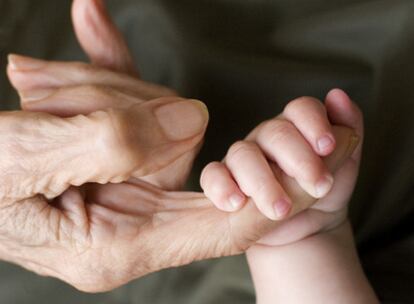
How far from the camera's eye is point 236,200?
2.11 feet

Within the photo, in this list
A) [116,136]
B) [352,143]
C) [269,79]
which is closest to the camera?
[116,136]

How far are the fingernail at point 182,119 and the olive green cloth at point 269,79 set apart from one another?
8.3 inches

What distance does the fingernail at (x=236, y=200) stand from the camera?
642 millimetres

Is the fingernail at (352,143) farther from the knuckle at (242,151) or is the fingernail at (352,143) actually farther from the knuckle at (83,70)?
the knuckle at (83,70)

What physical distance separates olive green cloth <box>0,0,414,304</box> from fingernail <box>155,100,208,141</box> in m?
0.21

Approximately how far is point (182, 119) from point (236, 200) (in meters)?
0.09

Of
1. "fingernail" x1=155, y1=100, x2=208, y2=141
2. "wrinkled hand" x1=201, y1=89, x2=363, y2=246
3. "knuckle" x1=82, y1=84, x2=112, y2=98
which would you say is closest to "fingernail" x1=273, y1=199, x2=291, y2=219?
"wrinkled hand" x1=201, y1=89, x2=363, y2=246

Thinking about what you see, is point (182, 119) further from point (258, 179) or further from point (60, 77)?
point (60, 77)

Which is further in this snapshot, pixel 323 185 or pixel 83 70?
pixel 83 70

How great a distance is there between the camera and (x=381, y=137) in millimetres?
789

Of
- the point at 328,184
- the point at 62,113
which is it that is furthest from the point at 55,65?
the point at 328,184

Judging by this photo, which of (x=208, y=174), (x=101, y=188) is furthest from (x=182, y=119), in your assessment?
(x=101, y=188)

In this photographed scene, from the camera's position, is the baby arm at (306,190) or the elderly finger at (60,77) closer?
the baby arm at (306,190)

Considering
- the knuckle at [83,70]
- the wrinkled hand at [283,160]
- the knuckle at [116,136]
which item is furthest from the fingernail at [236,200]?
the knuckle at [83,70]
